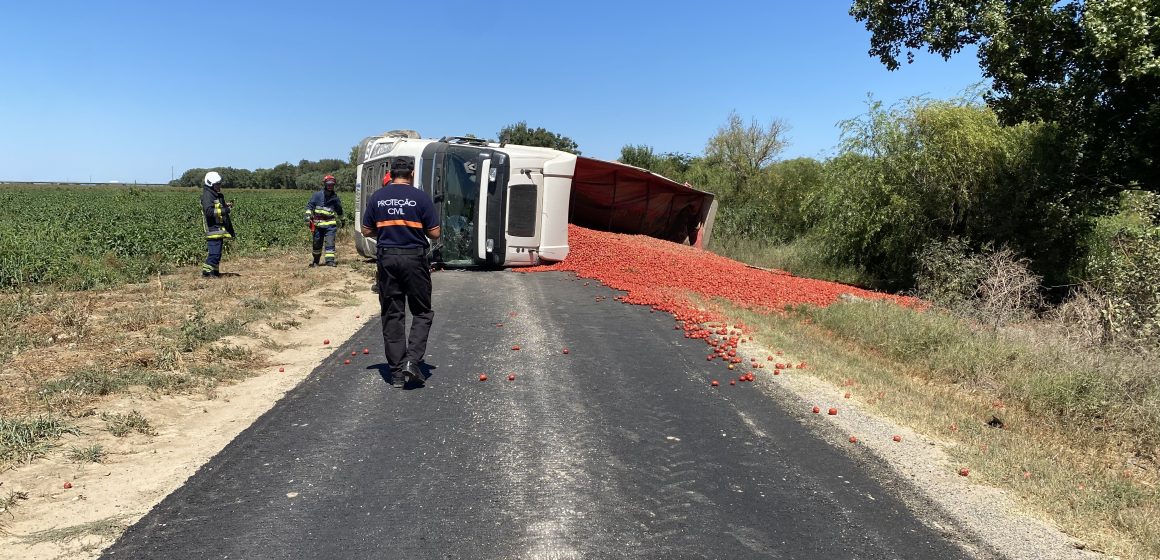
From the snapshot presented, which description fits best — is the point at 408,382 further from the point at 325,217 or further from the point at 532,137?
the point at 532,137

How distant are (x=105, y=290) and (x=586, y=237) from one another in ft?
32.3

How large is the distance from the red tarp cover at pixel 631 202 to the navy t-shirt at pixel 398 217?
1267 cm

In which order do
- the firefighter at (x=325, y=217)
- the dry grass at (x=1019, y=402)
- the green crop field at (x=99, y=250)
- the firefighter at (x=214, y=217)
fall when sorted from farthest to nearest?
1. the firefighter at (x=325, y=217)
2. the firefighter at (x=214, y=217)
3. the green crop field at (x=99, y=250)
4. the dry grass at (x=1019, y=402)

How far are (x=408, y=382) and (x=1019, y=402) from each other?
6075 millimetres

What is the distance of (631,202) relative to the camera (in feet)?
67.7

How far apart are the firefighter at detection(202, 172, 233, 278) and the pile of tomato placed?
5869mm

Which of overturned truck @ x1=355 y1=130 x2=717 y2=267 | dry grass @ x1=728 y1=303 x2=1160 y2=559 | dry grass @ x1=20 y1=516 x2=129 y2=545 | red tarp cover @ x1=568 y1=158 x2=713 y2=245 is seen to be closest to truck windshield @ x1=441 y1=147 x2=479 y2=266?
overturned truck @ x1=355 y1=130 x2=717 y2=267

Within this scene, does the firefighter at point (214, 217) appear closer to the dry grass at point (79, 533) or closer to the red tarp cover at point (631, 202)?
the red tarp cover at point (631, 202)

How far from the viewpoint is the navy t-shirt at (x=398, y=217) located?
6348 mm

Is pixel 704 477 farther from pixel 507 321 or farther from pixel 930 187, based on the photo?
pixel 930 187

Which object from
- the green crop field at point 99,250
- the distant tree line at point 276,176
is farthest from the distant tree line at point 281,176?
the green crop field at point 99,250

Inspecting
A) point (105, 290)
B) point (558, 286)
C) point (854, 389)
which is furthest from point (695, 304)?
point (105, 290)

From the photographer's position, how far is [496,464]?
15.2 ft

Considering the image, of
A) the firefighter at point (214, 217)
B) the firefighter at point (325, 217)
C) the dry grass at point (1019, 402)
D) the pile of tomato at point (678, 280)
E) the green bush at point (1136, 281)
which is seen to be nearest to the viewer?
the dry grass at point (1019, 402)
